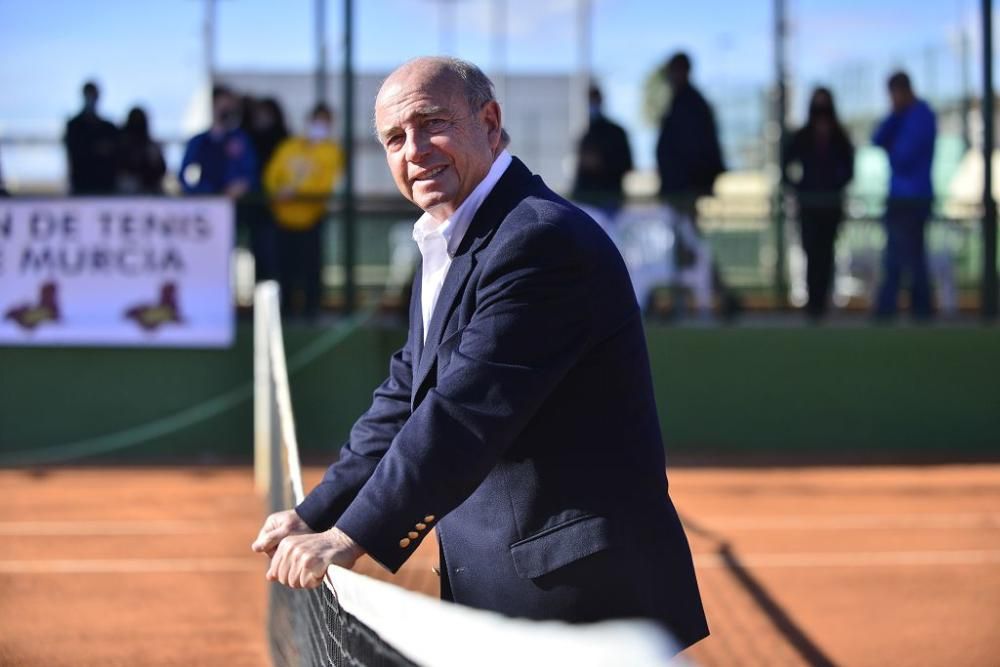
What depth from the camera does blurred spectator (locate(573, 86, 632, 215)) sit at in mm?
13414

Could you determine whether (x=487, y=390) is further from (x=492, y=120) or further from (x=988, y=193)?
(x=988, y=193)

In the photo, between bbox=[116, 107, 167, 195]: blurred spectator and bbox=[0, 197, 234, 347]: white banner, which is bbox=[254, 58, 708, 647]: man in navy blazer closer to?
bbox=[0, 197, 234, 347]: white banner

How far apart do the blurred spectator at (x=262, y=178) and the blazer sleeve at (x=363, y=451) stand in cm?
985

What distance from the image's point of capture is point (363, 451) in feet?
11.0

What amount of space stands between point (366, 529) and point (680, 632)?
70 cm

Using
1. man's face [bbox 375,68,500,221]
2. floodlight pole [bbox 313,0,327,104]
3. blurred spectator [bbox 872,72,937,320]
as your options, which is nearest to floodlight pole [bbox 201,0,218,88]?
floodlight pole [bbox 313,0,327,104]

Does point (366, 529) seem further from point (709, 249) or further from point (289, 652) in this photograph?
point (709, 249)

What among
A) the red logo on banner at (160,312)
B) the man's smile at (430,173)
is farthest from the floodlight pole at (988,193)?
the man's smile at (430,173)

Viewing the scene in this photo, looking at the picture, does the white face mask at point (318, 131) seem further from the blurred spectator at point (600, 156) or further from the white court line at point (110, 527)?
the white court line at point (110, 527)

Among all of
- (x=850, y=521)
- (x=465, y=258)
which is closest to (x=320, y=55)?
(x=850, y=521)

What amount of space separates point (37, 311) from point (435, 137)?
1030cm

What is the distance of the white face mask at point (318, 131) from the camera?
1304cm

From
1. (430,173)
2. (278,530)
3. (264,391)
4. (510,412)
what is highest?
(430,173)

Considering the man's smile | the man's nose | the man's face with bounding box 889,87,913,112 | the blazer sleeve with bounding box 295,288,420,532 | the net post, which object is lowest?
the net post
